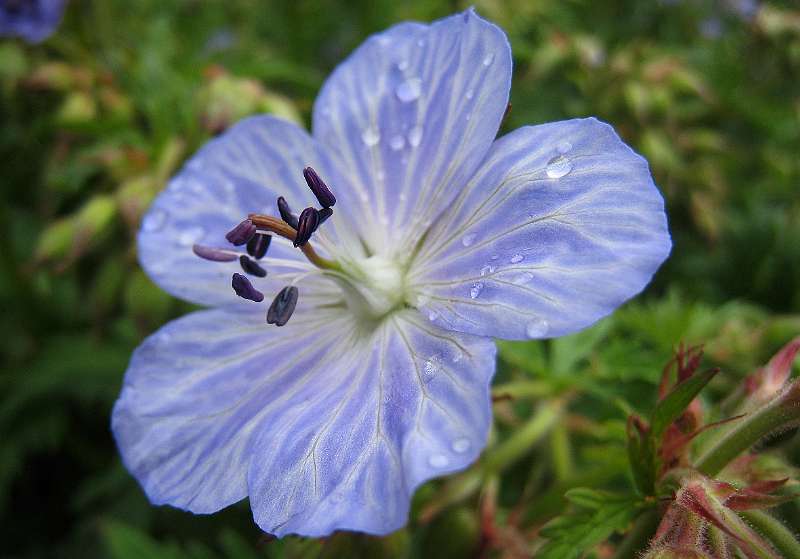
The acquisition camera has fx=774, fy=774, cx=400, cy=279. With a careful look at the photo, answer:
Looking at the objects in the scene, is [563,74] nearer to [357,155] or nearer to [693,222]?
[693,222]

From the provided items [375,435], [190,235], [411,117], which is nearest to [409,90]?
[411,117]

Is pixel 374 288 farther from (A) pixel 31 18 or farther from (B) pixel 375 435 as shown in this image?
(A) pixel 31 18

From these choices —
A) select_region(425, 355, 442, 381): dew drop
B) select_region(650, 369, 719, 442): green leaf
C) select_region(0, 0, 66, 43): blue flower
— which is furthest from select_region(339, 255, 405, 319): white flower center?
select_region(0, 0, 66, 43): blue flower

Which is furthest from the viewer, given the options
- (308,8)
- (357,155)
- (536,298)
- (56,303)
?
(308,8)

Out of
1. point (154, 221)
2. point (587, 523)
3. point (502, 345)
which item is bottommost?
point (502, 345)

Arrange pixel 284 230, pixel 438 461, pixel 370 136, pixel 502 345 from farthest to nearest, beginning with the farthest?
pixel 502 345, pixel 370 136, pixel 284 230, pixel 438 461

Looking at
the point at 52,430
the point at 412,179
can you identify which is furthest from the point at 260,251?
the point at 52,430
